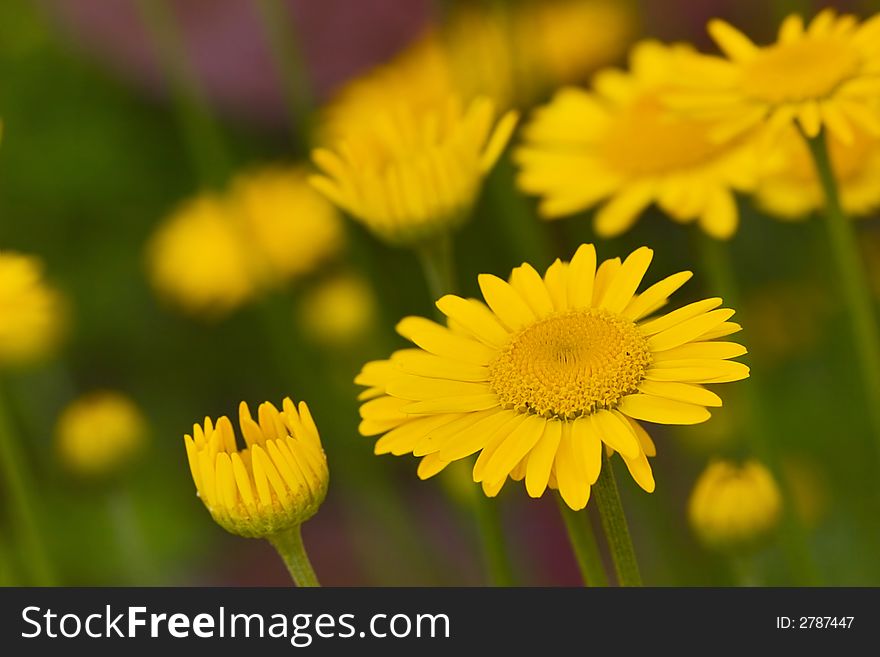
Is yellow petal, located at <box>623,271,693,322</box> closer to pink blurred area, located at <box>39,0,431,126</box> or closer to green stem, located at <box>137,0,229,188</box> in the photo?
green stem, located at <box>137,0,229,188</box>

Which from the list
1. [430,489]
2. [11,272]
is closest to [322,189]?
[11,272]

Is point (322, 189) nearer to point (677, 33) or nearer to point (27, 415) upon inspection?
point (27, 415)

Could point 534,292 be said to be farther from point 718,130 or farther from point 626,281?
point 718,130

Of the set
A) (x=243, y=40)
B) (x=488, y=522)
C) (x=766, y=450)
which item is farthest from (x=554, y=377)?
(x=243, y=40)

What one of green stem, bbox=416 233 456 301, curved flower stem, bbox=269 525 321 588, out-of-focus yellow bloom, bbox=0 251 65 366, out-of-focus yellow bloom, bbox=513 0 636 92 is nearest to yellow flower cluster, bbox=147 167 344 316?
out-of-focus yellow bloom, bbox=0 251 65 366

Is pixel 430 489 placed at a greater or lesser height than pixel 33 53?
lesser
